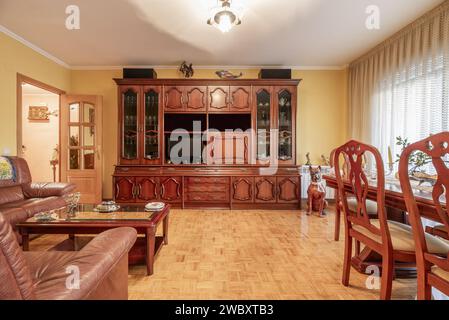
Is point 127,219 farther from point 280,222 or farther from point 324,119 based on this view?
point 324,119

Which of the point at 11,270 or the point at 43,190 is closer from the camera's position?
the point at 11,270

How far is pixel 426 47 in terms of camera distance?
298 centimetres

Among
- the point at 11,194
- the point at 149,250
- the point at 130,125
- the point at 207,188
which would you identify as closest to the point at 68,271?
the point at 149,250

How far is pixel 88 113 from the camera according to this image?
180 inches

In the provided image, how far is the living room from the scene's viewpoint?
1487 millimetres

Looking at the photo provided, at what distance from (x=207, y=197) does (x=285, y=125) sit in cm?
188

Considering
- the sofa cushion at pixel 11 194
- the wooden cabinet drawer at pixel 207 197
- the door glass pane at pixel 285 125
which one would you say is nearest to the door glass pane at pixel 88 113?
the sofa cushion at pixel 11 194

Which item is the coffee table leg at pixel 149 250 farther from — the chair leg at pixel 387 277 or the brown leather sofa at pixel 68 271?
the chair leg at pixel 387 277

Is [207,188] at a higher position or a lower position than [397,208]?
lower

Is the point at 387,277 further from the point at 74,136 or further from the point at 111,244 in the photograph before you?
the point at 74,136

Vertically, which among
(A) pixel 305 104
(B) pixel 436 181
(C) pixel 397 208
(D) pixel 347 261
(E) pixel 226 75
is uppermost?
(E) pixel 226 75

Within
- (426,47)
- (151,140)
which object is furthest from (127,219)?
(426,47)

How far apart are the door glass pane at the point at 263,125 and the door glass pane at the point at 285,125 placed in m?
0.22

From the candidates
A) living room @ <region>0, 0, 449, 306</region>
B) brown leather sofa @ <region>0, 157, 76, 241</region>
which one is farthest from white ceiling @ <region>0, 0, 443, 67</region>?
brown leather sofa @ <region>0, 157, 76, 241</region>
